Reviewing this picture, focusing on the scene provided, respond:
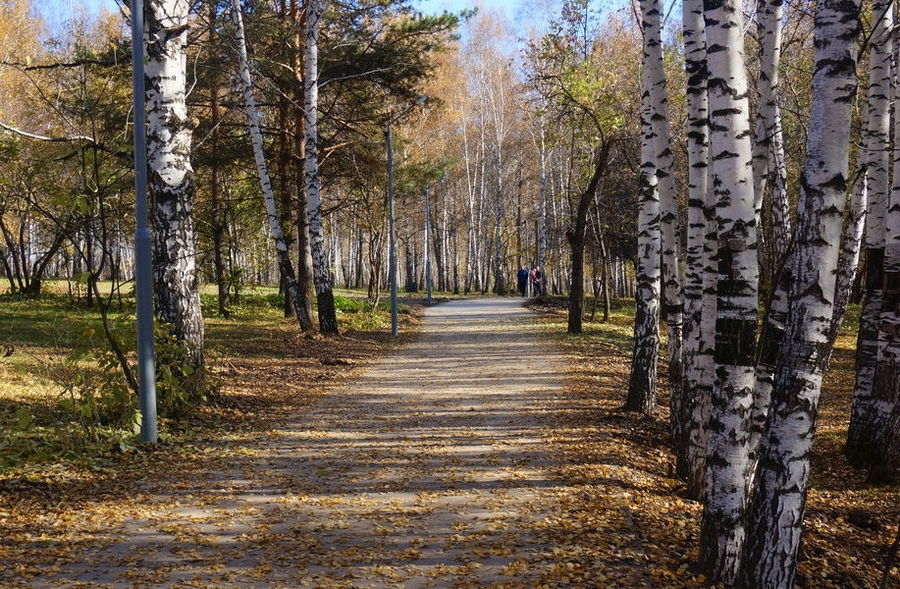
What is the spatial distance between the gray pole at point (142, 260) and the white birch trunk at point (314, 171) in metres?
8.47

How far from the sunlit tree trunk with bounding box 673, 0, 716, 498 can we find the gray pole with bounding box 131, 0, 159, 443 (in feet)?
16.2

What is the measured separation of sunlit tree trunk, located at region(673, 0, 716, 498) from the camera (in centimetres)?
578

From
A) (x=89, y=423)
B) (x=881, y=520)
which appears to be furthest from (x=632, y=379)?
(x=89, y=423)

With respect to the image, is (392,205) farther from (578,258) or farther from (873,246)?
(873,246)

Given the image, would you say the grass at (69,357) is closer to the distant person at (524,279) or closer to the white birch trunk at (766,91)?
the white birch trunk at (766,91)

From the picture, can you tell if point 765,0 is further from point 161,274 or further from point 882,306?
point 161,274

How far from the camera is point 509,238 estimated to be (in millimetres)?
48938

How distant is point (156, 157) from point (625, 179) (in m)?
22.7

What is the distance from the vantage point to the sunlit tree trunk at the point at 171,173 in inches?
325

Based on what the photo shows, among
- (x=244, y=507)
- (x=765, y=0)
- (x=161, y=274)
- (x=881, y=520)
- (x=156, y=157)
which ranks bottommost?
(x=881, y=520)

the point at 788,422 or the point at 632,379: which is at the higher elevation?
the point at 788,422

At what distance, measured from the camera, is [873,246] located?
796cm

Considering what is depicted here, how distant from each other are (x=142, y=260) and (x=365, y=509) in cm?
337

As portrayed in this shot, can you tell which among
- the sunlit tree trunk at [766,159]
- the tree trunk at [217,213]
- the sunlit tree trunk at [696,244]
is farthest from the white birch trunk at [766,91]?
the tree trunk at [217,213]
